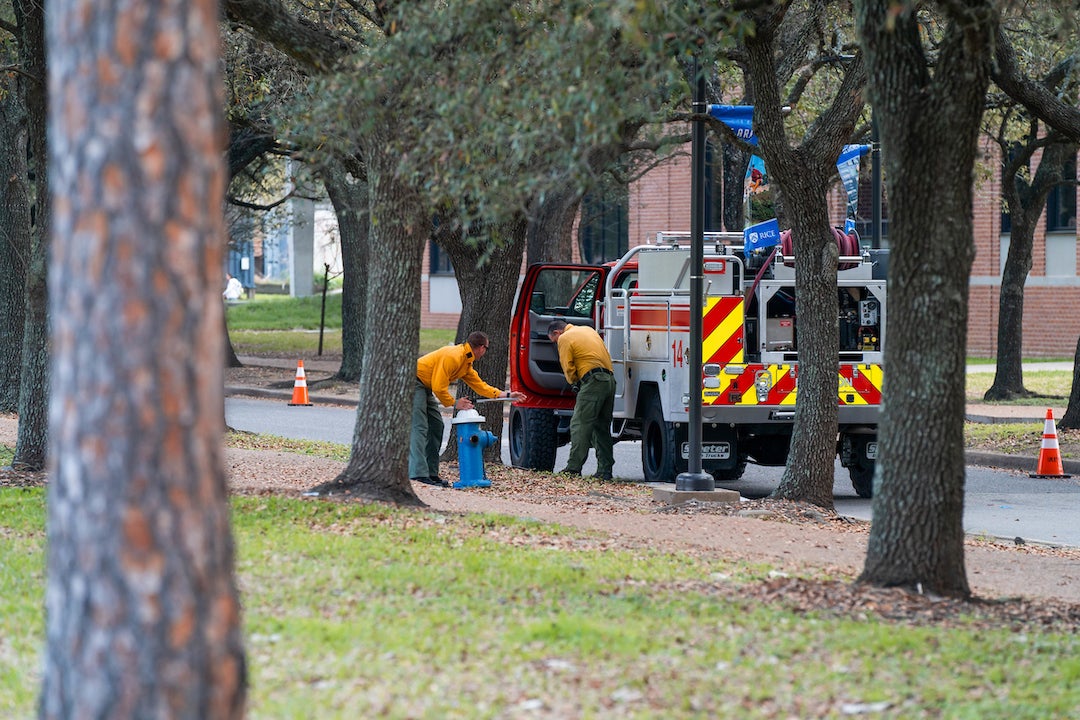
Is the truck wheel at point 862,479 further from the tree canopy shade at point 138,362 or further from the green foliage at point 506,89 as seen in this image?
the tree canopy shade at point 138,362

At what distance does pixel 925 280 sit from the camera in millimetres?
6844

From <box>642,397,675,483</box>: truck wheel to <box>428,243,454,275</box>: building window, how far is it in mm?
26846

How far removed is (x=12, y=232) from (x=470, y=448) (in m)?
5.55

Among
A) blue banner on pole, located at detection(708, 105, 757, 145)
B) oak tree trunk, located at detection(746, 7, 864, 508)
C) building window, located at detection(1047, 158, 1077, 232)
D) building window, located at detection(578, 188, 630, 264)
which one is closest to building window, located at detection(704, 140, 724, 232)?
building window, located at detection(578, 188, 630, 264)

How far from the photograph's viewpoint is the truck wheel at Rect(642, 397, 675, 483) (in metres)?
13.7

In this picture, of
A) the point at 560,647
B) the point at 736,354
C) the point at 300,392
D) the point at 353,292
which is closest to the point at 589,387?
the point at 736,354

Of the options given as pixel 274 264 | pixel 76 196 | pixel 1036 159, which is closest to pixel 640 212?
pixel 1036 159

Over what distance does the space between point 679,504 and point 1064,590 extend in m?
3.59

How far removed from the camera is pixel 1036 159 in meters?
31.0

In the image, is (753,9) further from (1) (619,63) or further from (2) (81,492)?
(2) (81,492)

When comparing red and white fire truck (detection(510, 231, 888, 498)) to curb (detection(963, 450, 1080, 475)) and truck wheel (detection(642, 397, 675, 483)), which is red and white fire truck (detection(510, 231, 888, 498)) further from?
curb (detection(963, 450, 1080, 475))

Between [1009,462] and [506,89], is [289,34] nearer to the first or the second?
[506,89]

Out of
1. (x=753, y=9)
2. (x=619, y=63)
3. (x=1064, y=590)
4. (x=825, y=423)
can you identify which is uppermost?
(x=753, y=9)

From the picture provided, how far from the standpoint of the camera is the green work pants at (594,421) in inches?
555
